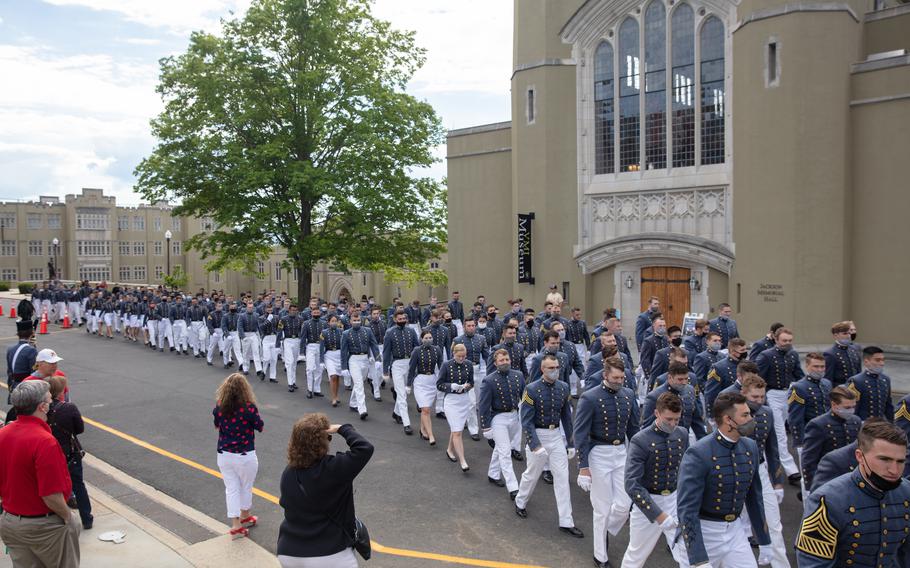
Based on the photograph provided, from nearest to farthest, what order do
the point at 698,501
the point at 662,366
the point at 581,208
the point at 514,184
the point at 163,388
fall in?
the point at 698,501
the point at 662,366
the point at 163,388
the point at 581,208
the point at 514,184

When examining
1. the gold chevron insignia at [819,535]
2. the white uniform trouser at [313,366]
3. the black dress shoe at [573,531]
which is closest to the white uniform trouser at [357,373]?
the white uniform trouser at [313,366]

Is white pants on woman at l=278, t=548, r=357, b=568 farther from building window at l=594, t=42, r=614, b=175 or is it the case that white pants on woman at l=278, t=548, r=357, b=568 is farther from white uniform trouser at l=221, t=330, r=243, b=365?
building window at l=594, t=42, r=614, b=175

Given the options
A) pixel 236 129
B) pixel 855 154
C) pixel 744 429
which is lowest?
pixel 744 429

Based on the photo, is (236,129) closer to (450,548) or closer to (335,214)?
(335,214)

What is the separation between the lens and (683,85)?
2195 centimetres

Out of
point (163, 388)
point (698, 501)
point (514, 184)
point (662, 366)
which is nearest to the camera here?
point (698, 501)

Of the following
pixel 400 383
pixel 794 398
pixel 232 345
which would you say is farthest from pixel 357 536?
pixel 232 345

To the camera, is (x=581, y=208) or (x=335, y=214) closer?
(x=581, y=208)

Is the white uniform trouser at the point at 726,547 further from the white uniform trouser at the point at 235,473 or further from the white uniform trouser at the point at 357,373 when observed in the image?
the white uniform trouser at the point at 357,373

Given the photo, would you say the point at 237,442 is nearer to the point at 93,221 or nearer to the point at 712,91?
the point at 712,91

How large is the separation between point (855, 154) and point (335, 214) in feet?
62.4

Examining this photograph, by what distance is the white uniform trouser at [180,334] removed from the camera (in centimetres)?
2188

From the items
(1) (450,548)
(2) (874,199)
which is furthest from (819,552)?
(2) (874,199)

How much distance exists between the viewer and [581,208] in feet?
77.8
